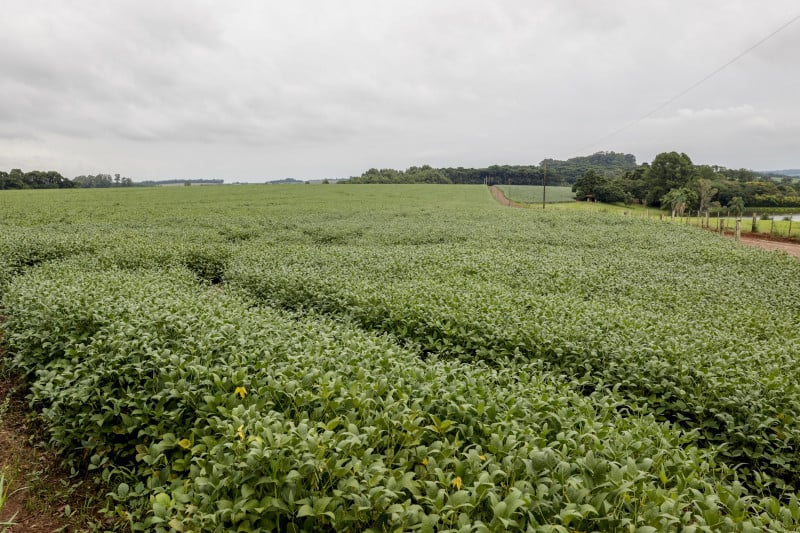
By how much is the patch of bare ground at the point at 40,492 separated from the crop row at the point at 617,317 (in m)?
4.38

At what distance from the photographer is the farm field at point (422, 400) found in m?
2.64

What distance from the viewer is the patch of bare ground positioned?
12.2ft

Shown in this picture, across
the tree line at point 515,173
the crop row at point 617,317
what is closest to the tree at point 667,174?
the tree line at point 515,173

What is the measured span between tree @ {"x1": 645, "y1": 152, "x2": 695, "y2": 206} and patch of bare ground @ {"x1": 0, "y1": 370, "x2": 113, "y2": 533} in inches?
3549

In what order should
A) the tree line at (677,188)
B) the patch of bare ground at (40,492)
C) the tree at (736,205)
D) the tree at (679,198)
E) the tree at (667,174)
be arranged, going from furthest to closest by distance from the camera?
the tree at (667,174)
the tree line at (677,188)
the tree at (736,205)
the tree at (679,198)
the patch of bare ground at (40,492)

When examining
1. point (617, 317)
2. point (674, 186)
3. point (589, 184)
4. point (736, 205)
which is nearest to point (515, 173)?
point (589, 184)

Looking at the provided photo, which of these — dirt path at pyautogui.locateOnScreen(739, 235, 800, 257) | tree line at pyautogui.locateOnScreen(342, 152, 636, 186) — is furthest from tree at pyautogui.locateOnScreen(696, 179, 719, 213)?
tree line at pyautogui.locateOnScreen(342, 152, 636, 186)

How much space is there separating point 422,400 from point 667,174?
90.8m

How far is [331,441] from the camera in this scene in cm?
287

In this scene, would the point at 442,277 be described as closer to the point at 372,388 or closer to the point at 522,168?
the point at 372,388

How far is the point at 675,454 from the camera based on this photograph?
340cm

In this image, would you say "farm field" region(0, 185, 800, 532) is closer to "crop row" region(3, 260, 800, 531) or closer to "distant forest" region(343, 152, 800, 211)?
"crop row" region(3, 260, 800, 531)

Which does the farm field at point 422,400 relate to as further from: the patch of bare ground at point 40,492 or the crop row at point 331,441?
the patch of bare ground at point 40,492

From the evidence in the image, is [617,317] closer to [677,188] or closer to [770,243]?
[770,243]
